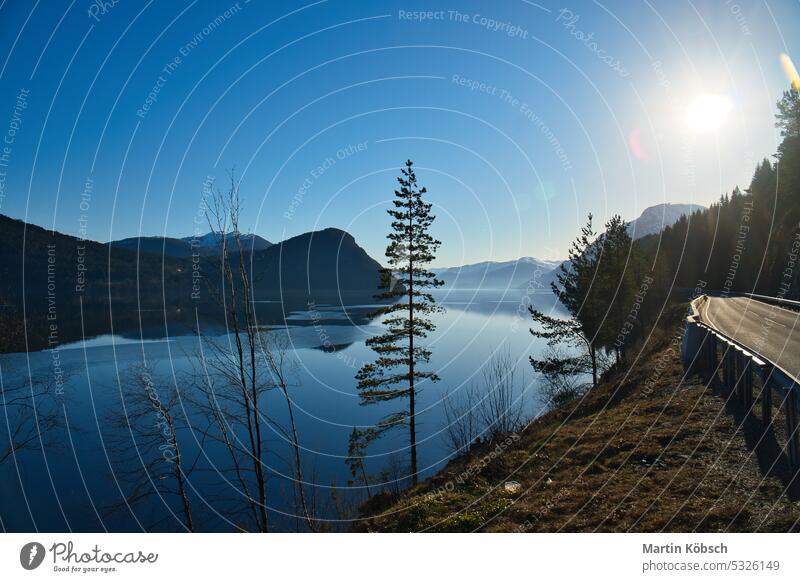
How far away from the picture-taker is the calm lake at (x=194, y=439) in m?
14.5

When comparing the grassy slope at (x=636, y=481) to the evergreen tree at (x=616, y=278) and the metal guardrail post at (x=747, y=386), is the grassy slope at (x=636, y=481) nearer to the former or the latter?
the metal guardrail post at (x=747, y=386)

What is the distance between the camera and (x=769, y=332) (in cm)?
1503

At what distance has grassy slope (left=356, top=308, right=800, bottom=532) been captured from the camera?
4340mm

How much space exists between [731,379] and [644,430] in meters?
2.24

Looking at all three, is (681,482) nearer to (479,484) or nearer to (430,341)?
→ (479,484)

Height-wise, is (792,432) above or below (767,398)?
below

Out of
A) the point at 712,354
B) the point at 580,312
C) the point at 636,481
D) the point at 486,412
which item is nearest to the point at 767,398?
the point at 636,481

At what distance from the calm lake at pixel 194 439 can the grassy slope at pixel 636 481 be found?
169 inches

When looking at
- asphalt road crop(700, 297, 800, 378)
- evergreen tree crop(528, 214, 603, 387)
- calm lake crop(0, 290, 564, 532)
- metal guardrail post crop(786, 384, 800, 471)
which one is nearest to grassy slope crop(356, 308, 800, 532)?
metal guardrail post crop(786, 384, 800, 471)

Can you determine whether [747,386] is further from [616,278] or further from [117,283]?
[117,283]

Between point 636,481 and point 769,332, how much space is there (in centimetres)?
1452

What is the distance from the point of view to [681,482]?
4.93 m
